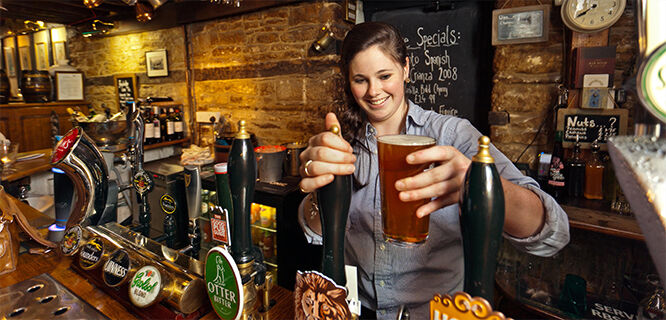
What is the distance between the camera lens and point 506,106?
9.00 feet

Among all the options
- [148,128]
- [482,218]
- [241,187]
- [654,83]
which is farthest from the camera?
[148,128]

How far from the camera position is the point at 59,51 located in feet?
21.4

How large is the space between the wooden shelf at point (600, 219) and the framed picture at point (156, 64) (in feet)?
15.3

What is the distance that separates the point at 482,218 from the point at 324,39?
10.1ft

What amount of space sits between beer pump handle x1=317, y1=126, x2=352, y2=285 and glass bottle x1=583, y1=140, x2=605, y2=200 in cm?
227

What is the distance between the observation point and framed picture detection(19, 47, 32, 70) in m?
7.54

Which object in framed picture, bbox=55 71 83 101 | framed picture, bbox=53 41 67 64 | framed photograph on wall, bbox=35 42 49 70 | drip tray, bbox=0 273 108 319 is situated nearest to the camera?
drip tray, bbox=0 273 108 319

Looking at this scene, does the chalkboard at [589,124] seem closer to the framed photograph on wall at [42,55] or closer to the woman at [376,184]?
the woman at [376,184]

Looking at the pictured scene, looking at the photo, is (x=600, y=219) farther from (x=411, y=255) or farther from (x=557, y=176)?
(x=411, y=255)

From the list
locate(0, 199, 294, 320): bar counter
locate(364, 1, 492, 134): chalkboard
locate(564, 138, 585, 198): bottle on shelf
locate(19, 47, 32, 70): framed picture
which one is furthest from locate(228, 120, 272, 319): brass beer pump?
locate(19, 47, 32, 70): framed picture

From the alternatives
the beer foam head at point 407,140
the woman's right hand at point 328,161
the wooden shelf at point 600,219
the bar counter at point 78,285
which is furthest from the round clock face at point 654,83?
the wooden shelf at point 600,219

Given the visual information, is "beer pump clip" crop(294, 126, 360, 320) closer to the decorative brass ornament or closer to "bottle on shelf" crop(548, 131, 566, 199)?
the decorative brass ornament

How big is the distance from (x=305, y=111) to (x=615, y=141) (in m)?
3.33

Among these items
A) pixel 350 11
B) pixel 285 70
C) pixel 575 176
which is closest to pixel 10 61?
pixel 285 70
